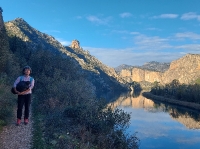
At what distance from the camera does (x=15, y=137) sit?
921 cm

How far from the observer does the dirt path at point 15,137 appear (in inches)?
328

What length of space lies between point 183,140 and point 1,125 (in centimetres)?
2736

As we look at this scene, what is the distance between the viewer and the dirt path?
27.4 ft

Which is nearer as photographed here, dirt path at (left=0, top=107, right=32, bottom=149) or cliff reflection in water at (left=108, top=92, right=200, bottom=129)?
dirt path at (left=0, top=107, right=32, bottom=149)

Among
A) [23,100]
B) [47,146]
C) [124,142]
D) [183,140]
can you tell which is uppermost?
[23,100]

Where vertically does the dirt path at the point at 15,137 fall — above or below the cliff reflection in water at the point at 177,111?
above

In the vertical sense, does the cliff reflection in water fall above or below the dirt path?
below

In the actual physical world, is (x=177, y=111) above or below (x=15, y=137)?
below

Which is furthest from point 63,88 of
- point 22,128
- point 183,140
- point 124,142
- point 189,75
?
point 189,75

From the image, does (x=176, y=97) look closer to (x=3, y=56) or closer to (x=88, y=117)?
(x=3, y=56)

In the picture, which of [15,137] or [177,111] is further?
[177,111]

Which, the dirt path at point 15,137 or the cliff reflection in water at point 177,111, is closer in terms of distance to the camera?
the dirt path at point 15,137

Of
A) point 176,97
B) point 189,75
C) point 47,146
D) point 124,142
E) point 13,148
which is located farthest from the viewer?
point 189,75

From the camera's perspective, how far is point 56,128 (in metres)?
11.9
